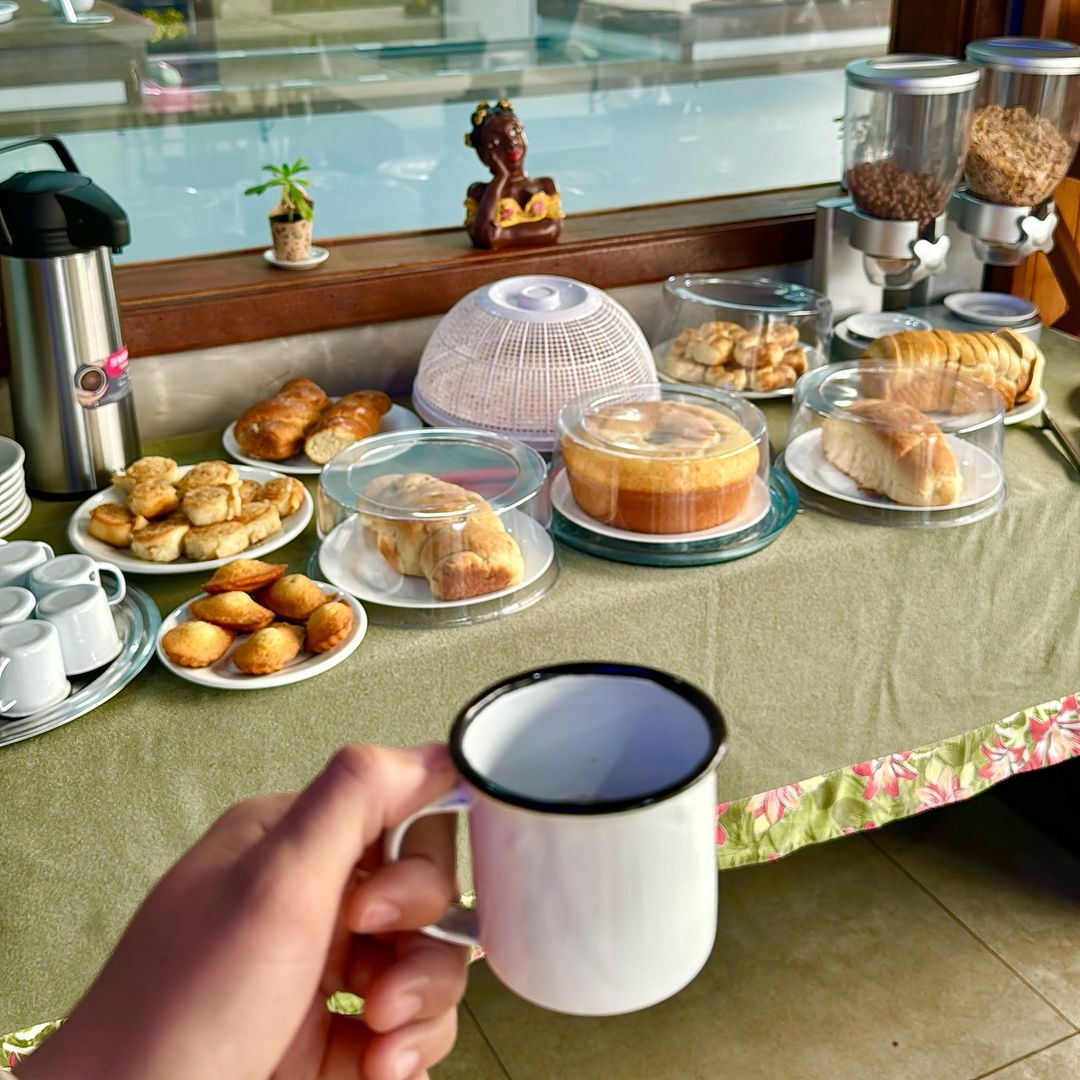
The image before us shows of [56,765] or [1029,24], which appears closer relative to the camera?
[56,765]

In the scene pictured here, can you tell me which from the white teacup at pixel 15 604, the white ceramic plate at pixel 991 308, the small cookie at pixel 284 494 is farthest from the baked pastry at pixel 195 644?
the white ceramic plate at pixel 991 308

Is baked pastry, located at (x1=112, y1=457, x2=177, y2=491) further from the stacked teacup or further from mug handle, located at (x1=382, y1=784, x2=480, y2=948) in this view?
mug handle, located at (x1=382, y1=784, x2=480, y2=948)

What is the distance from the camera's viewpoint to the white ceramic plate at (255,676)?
1.02m

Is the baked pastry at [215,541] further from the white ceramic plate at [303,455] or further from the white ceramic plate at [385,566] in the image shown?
the white ceramic plate at [303,455]

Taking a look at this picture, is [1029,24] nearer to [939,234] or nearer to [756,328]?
[939,234]

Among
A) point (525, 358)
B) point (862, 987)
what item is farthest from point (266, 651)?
point (862, 987)

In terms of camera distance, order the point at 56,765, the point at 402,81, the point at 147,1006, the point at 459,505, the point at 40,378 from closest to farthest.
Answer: the point at 147,1006 → the point at 56,765 → the point at 459,505 → the point at 40,378 → the point at 402,81

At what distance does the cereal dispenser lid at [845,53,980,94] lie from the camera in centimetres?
155

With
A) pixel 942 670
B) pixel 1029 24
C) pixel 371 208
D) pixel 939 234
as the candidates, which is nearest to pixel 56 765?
pixel 942 670

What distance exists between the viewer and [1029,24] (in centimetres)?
185

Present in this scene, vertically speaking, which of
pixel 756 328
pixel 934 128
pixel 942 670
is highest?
pixel 934 128

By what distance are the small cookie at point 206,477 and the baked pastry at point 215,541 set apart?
0.06 metres

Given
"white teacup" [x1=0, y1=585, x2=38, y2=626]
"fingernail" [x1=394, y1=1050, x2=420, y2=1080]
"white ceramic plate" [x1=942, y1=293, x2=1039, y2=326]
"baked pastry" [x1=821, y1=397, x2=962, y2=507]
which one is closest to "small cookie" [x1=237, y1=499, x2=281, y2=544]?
"white teacup" [x1=0, y1=585, x2=38, y2=626]

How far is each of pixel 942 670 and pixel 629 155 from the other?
107 centimetres
